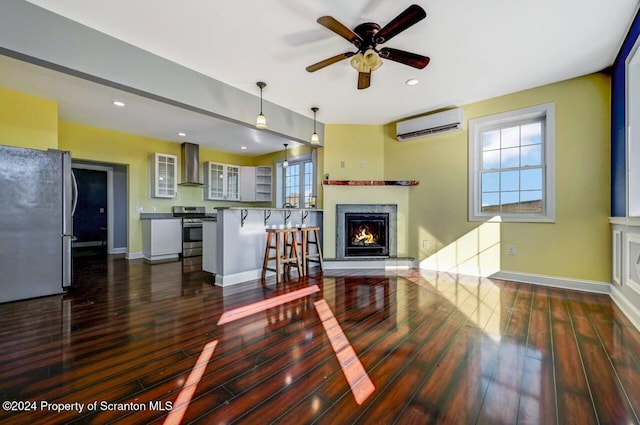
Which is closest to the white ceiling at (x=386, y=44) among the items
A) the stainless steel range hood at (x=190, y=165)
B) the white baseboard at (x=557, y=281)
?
the white baseboard at (x=557, y=281)

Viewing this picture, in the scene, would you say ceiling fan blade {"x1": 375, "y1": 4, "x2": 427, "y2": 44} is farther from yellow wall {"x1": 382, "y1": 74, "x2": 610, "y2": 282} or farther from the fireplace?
the fireplace

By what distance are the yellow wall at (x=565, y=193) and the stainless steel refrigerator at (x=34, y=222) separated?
513cm

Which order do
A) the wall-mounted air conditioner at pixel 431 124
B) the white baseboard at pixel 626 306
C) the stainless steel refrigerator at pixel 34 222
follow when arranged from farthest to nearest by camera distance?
the wall-mounted air conditioner at pixel 431 124 → the stainless steel refrigerator at pixel 34 222 → the white baseboard at pixel 626 306

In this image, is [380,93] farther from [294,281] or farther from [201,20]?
[294,281]

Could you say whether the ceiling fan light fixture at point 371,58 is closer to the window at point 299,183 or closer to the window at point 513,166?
the window at point 513,166

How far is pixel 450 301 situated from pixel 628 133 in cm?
234

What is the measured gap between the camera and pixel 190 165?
6.27m

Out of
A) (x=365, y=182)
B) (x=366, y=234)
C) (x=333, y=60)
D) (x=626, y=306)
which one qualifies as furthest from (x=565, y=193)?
(x=333, y=60)

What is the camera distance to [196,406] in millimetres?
1346

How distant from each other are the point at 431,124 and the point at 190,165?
5103 mm

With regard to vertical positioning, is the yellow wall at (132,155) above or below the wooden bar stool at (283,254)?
above

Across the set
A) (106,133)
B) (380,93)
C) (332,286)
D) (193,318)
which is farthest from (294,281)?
(106,133)

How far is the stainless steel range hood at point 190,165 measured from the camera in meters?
6.24

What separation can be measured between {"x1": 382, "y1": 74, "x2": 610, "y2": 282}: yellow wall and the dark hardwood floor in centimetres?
56
